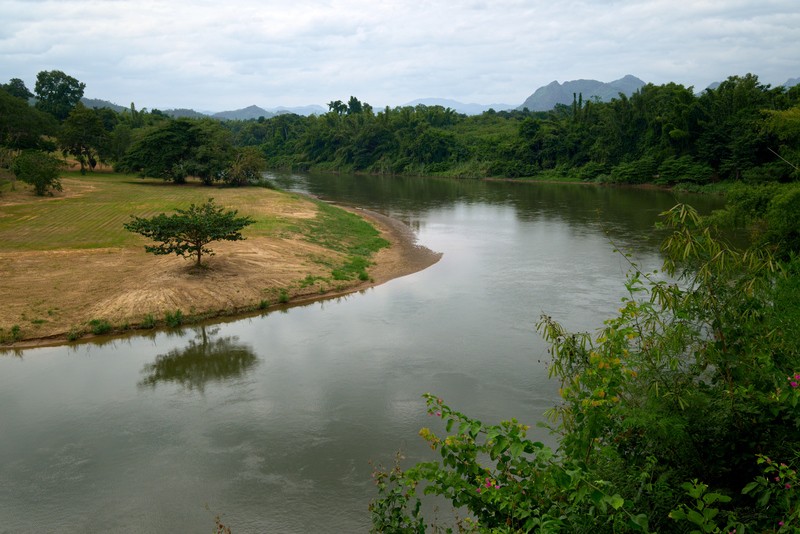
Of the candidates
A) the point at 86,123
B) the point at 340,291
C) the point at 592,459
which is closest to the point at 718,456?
the point at 592,459

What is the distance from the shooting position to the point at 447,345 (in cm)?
1705

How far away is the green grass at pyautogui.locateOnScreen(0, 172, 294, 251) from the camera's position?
90.5 ft

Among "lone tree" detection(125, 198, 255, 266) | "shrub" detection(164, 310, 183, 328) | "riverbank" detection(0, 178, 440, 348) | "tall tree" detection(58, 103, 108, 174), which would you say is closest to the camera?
"riverbank" detection(0, 178, 440, 348)

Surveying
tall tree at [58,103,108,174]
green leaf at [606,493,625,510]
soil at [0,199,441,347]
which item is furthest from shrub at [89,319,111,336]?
tall tree at [58,103,108,174]

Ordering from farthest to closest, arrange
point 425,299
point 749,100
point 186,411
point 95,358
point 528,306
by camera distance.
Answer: point 749,100 → point 425,299 → point 528,306 → point 95,358 → point 186,411

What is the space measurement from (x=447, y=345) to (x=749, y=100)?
51085 mm

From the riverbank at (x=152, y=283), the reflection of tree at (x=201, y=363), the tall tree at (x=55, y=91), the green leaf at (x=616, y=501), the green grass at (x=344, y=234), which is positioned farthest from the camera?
the tall tree at (x=55, y=91)

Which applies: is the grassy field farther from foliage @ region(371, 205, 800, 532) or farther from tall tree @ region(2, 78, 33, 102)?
tall tree @ region(2, 78, 33, 102)

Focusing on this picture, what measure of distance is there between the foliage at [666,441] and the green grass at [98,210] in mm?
23520

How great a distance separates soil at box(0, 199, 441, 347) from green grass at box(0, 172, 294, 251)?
2.77 meters

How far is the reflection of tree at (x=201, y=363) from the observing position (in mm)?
15312

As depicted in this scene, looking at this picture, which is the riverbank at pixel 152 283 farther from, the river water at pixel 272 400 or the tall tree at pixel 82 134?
the tall tree at pixel 82 134

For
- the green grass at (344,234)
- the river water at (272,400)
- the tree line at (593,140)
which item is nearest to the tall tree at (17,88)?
the tree line at (593,140)

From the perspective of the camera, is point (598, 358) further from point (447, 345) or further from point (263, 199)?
point (263, 199)
